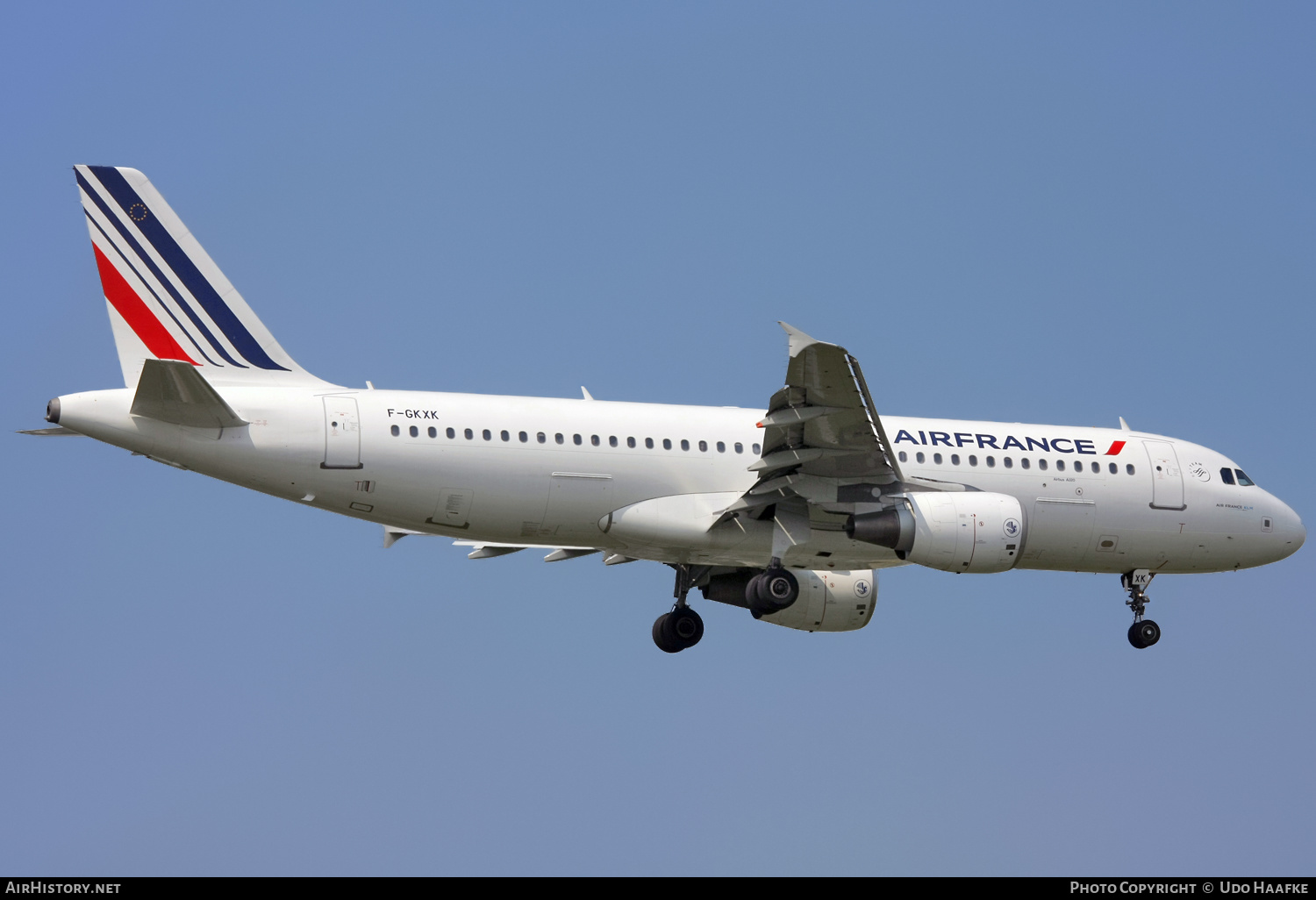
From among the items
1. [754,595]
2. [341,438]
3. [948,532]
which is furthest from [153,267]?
[948,532]

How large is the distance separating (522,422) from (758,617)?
5.80 meters

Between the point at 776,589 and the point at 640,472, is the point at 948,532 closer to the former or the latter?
the point at 776,589

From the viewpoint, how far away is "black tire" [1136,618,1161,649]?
30953 mm

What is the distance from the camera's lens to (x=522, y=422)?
26.8 meters

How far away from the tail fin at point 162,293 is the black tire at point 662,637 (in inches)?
350

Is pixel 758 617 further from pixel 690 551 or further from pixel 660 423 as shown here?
pixel 660 423

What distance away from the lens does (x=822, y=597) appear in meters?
31.5

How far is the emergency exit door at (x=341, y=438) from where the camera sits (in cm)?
2564

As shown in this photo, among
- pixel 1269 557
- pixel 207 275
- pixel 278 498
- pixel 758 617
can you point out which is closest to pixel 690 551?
pixel 758 617

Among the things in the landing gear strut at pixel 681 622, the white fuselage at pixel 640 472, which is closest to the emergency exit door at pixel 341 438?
the white fuselage at pixel 640 472

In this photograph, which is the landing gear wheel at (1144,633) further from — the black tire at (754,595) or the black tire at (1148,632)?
the black tire at (754,595)

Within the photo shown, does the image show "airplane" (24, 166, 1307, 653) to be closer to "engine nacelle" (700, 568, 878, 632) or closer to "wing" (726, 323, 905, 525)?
"wing" (726, 323, 905, 525)

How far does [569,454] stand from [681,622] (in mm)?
5955

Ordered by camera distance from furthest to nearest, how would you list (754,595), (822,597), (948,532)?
(822,597), (754,595), (948,532)
